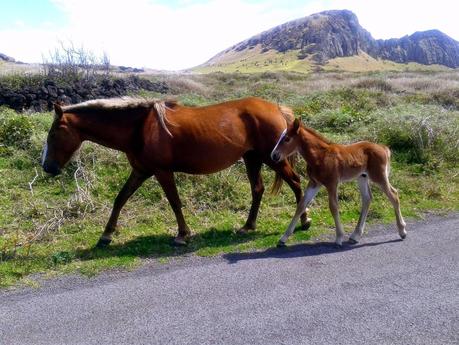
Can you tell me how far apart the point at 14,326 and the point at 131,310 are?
1.02 m

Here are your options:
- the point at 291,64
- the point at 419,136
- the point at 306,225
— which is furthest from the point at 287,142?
the point at 291,64

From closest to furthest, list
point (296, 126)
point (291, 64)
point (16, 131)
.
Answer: point (296, 126) → point (16, 131) → point (291, 64)

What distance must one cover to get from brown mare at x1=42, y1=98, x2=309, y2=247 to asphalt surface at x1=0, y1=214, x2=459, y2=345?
1.24m

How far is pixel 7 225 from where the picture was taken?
7016 millimetres

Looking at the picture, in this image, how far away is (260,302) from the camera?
437 centimetres

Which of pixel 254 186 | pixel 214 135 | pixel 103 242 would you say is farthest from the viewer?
pixel 254 186

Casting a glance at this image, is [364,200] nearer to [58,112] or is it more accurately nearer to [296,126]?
[296,126]

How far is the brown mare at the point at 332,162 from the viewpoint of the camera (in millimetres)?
6102

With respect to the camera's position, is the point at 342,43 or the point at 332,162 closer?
the point at 332,162

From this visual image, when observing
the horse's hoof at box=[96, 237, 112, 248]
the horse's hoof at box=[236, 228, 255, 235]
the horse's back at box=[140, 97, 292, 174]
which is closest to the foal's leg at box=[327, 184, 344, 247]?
the horse's back at box=[140, 97, 292, 174]

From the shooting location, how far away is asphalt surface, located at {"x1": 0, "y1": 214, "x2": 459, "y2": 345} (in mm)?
3797

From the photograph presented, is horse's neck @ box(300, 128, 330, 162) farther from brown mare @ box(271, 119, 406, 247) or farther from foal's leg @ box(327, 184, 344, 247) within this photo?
foal's leg @ box(327, 184, 344, 247)

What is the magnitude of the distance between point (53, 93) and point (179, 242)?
13165 millimetres

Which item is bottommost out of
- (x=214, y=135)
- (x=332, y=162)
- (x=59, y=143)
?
(x=332, y=162)
